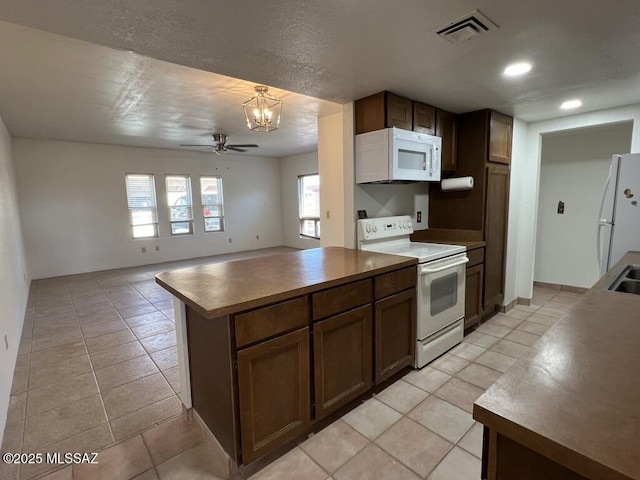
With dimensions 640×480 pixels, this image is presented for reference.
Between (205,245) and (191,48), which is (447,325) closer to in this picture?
(191,48)

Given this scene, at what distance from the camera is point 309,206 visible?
8148 mm

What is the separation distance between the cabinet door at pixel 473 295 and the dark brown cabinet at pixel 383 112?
60.6 inches

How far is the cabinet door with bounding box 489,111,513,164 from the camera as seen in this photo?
3.24m

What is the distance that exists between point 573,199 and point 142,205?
25.0 feet

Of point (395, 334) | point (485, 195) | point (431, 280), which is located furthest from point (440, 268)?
point (485, 195)

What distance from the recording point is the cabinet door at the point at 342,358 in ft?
5.96

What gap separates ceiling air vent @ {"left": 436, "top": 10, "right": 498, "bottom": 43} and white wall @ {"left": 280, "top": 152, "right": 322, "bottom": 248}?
6139 millimetres

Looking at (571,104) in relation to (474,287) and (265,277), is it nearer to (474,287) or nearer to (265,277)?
(474,287)

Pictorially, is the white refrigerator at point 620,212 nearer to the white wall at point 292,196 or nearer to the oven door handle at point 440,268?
the oven door handle at point 440,268

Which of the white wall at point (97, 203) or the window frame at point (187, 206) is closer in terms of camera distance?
the white wall at point (97, 203)

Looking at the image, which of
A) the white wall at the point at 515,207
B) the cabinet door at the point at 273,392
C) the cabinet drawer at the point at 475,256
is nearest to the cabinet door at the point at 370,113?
the cabinet drawer at the point at 475,256

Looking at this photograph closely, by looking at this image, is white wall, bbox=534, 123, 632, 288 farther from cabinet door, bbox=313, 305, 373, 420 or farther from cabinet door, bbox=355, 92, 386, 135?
cabinet door, bbox=313, 305, 373, 420

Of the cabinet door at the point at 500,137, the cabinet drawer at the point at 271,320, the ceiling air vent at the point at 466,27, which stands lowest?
the cabinet drawer at the point at 271,320

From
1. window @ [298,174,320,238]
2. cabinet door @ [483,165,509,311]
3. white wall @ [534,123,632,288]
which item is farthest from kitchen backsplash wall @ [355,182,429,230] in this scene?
window @ [298,174,320,238]
